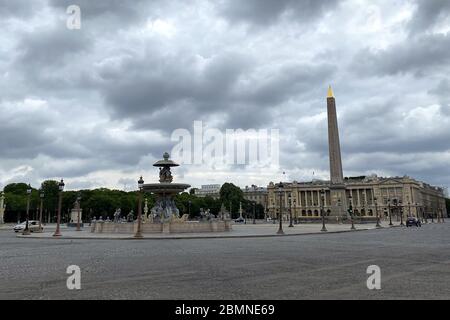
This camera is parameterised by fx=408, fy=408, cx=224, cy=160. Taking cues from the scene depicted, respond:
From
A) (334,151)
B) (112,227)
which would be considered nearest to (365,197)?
(334,151)

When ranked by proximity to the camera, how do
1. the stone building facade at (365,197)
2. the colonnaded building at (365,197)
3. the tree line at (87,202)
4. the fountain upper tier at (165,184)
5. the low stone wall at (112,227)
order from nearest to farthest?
the low stone wall at (112,227)
the fountain upper tier at (165,184)
the tree line at (87,202)
the colonnaded building at (365,197)
the stone building facade at (365,197)

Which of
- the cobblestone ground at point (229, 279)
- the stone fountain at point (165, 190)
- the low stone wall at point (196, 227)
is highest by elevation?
the stone fountain at point (165, 190)

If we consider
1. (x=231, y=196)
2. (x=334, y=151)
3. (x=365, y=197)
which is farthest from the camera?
(x=365, y=197)

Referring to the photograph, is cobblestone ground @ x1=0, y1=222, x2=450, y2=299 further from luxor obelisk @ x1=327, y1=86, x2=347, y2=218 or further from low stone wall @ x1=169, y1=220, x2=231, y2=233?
luxor obelisk @ x1=327, y1=86, x2=347, y2=218

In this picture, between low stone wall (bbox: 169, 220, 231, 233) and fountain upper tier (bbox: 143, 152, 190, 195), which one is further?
fountain upper tier (bbox: 143, 152, 190, 195)

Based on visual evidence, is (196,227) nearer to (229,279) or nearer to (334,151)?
(229,279)

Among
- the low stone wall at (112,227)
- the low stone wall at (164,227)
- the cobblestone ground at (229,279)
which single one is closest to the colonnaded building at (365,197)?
the low stone wall at (164,227)

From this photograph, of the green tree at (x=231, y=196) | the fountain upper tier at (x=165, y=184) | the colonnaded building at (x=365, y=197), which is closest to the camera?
the fountain upper tier at (x=165, y=184)

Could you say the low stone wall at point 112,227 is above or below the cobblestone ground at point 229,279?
above

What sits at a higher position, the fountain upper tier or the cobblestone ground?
the fountain upper tier

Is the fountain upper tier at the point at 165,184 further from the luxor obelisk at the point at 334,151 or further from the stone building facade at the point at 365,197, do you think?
the stone building facade at the point at 365,197

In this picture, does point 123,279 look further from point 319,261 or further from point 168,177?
point 168,177

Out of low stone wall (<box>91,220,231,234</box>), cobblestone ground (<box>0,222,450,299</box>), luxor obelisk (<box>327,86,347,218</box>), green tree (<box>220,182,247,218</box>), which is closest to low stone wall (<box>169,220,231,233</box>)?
low stone wall (<box>91,220,231,234</box>)
